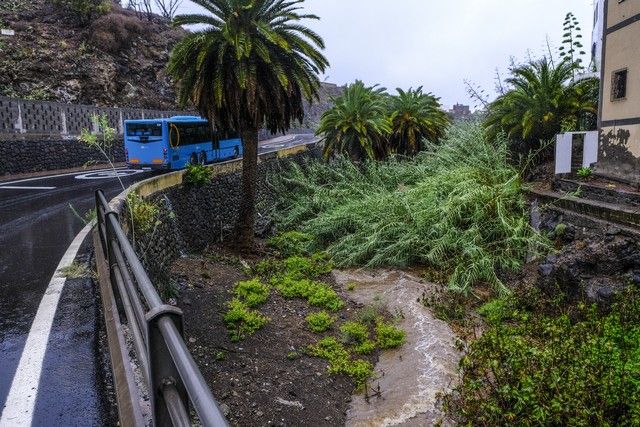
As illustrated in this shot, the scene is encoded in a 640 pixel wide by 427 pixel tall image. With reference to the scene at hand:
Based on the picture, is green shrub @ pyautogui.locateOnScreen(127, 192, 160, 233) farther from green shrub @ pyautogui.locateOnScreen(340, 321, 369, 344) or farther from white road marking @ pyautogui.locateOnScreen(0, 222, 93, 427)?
green shrub @ pyautogui.locateOnScreen(340, 321, 369, 344)

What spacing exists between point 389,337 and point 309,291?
3.18m

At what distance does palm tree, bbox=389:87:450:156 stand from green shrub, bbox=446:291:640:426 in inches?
604

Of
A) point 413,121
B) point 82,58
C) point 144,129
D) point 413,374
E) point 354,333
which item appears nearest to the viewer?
point 413,374

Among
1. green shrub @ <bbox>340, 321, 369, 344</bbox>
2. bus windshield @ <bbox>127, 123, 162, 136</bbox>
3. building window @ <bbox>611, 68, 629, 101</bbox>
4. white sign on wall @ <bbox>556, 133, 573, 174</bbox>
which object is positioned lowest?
green shrub @ <bbox>340, 321, 369, 344</bbox>

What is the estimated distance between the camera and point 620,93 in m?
13.5

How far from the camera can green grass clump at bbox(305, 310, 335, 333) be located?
403 inches

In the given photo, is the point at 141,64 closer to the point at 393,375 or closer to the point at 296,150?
the point at 296,150

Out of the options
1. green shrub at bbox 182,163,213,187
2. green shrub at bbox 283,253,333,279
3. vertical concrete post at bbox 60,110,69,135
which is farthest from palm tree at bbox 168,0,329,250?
vertical concrete post at bbox 60,110,69,135

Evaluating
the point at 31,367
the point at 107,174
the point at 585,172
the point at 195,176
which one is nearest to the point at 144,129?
the point at 107,174

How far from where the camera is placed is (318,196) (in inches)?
749

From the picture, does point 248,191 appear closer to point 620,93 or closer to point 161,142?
point 161,142

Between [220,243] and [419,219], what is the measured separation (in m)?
6.97

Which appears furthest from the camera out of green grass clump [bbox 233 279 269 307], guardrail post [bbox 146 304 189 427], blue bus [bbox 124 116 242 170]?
blue bus [bbox 124 116 242 170]

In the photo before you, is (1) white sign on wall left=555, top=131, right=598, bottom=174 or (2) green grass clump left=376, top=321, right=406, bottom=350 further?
(1) white sign on wall left=555, top=131, right=598, bottom=174
